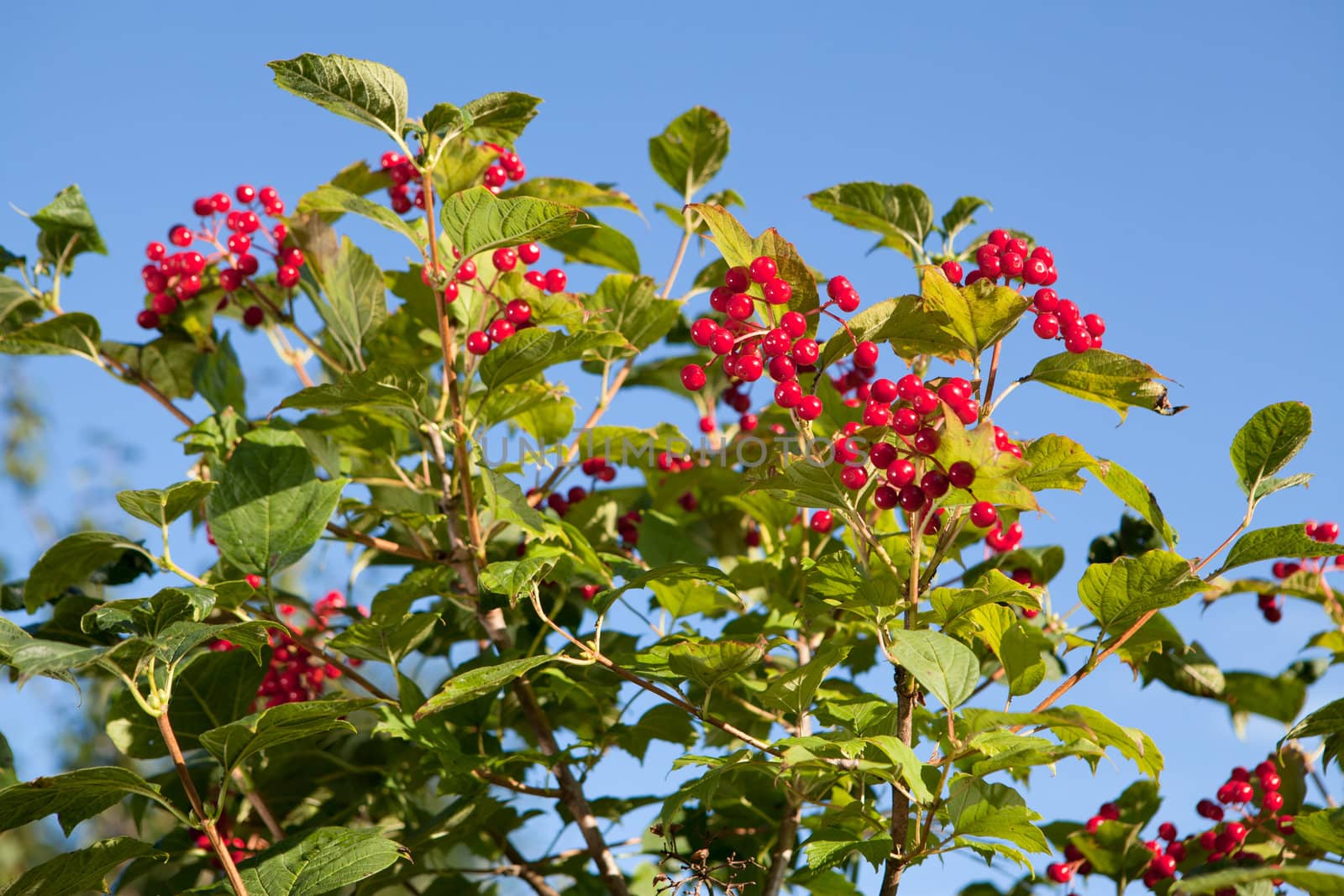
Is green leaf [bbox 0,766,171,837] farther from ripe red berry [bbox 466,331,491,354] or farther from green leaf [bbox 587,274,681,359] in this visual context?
green leaf [bbox 587,274,681,359]

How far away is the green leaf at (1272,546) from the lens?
4.95ft

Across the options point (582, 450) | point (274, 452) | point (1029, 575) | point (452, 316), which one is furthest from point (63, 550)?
point (1029, 575)

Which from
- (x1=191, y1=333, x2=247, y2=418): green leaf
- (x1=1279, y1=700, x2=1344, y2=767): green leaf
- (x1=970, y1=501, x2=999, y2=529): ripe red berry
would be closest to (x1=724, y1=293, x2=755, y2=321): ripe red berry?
(x1=970, y1=501, x2=999, y2=529): ripe red berry

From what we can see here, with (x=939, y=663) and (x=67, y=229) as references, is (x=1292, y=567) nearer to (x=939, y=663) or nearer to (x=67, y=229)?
(x=939, y=663)

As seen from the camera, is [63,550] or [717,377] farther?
[717,377]

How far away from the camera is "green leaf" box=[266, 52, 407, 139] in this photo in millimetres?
1750

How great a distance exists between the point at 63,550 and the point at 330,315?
0.65m

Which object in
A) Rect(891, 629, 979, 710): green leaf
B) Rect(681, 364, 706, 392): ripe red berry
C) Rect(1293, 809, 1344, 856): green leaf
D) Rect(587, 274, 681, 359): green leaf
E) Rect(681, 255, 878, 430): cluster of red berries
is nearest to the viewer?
Rect(891, 629, 979, 710): green leaf

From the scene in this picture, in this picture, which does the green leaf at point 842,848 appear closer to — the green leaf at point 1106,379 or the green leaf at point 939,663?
the green leaf at point 939,663

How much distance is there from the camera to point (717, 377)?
3.01 metres

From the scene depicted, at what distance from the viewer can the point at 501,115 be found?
2020mm

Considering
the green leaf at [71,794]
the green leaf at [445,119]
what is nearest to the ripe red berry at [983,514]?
the green leaf at [445,119]

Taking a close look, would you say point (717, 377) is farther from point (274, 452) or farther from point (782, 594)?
point (274, 452)

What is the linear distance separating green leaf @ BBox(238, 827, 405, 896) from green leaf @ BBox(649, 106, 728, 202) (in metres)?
1.58
